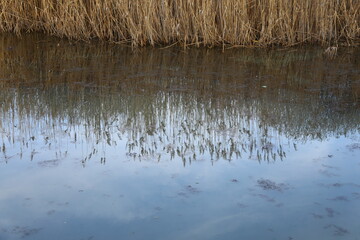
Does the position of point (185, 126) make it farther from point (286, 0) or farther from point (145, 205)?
point (286, 0)

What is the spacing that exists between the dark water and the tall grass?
1.31 ft

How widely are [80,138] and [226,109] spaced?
1107 millimetres

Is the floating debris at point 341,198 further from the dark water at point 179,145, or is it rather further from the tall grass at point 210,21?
the tall grass at point 210,21

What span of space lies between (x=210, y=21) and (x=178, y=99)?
5.55ft

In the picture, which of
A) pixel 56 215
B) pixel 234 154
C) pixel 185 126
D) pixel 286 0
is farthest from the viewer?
pixel 286 0

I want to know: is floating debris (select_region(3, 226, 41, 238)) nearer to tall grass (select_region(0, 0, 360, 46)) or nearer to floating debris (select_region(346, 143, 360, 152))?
floating debris (select_region(346, 143, 360, 152))

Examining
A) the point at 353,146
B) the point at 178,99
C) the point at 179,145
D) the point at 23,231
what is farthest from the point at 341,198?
the point at 178,99

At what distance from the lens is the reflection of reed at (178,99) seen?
3850 millimetres


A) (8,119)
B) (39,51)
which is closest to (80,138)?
(8,119)

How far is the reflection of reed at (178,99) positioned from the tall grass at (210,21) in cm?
24

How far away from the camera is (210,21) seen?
19.7ft

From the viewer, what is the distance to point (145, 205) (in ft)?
9.95

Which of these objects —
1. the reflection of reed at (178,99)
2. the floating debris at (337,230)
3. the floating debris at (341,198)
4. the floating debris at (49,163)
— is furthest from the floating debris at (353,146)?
the floating debris at (49,163)

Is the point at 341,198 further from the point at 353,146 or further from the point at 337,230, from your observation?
the point at 353,146
